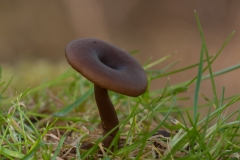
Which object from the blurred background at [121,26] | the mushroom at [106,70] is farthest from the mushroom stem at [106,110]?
the blurred background at [121,26]

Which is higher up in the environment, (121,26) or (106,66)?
(106,66)

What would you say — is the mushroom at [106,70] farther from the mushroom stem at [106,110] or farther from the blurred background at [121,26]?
the blurred background at [121,26]

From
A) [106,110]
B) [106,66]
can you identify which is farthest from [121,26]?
[106,66]

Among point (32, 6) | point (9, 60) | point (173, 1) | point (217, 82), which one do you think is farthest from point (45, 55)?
point (217, 82)

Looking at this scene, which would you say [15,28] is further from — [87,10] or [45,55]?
[87,10]

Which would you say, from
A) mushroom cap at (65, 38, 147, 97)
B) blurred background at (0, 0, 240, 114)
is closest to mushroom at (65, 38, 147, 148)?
mushroom cap at (65, 38, 147, 97)

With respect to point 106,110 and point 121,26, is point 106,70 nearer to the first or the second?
point 106,110

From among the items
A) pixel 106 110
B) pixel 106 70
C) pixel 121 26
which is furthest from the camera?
pixel 121 26

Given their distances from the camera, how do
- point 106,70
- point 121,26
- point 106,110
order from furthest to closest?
point 121,26
point 106,110
point 106,70
